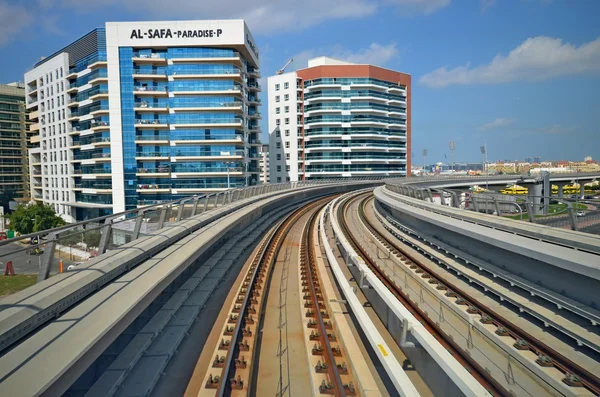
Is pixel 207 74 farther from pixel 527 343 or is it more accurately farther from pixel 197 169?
pixel 527 343

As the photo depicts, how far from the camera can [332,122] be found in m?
69.4

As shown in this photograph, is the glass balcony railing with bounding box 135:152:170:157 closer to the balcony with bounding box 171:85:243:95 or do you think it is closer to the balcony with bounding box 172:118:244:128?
the balcony with bounding box 172:118:244:128

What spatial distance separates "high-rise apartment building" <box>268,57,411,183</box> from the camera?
228 feet

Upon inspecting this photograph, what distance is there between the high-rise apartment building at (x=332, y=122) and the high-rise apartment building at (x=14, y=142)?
5272 cm

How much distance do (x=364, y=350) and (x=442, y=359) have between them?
6.32 ft

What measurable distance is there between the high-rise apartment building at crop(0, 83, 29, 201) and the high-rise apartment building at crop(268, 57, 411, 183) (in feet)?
173

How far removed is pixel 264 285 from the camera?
10.8 m

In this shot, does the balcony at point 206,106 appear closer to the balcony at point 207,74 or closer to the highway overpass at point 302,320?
the balcony at point 207,74

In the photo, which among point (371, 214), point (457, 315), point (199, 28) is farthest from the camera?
point (199, 28)

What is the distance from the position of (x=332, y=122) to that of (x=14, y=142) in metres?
65.5

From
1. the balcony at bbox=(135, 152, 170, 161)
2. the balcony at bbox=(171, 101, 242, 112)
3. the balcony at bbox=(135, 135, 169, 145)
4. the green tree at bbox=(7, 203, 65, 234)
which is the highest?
the balcony at bbox=(171, 101, 242, 112)

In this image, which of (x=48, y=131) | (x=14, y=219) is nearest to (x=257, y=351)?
(x=14, y=219)

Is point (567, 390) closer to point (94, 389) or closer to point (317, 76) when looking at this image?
point (94, 389)

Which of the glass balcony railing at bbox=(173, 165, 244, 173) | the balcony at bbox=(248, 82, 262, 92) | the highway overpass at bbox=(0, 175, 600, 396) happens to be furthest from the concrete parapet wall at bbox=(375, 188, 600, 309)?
the balcony at bbox=(248, 82, 262, 92)
